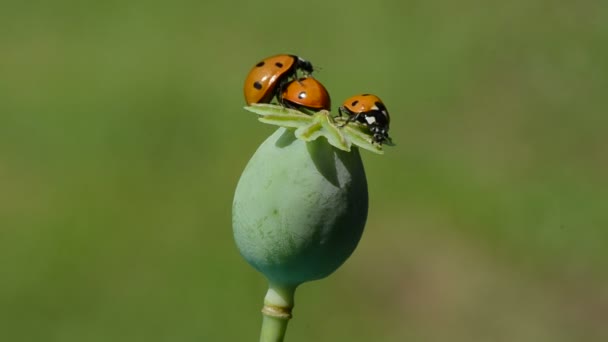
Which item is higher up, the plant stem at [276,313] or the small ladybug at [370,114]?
the small ladybug at [370,114]

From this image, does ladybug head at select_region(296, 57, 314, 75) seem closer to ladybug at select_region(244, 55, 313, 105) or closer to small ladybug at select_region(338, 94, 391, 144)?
ladybug at select_region(244, 55, 313, 105)

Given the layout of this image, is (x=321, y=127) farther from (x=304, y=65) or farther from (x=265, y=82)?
(x=304, y=65)

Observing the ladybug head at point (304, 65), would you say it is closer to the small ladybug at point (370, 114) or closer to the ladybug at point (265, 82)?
the ladybug at point (265, 82)

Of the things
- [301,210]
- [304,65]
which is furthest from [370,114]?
[304,65]

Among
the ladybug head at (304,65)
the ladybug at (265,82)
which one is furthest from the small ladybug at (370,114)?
the ladybug head at (304,65)

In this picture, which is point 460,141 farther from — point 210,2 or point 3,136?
point 3,136
